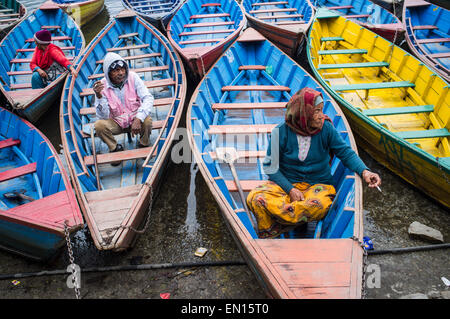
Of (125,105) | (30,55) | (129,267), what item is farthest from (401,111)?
(30,55)

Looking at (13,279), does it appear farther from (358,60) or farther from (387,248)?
(358,60)

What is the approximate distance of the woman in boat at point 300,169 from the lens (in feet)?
9.07

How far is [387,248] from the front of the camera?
3545 millimetres

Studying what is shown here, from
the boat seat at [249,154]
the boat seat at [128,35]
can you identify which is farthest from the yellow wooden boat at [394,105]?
the boat seat at [128,35]

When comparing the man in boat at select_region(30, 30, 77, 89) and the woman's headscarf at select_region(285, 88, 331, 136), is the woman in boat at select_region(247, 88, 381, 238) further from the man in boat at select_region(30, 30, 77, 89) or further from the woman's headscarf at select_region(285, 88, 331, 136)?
the man in boat at select_region(30, 30, 77, 89)

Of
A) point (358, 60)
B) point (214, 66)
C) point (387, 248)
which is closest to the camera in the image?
point (387, 248)

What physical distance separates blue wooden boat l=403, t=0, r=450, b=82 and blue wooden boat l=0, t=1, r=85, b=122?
6800 mm

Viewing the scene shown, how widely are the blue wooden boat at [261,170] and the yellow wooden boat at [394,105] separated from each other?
0.70 metres

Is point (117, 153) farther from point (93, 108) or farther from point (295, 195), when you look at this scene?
point (295, 195)

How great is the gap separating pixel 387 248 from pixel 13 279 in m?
4.11
